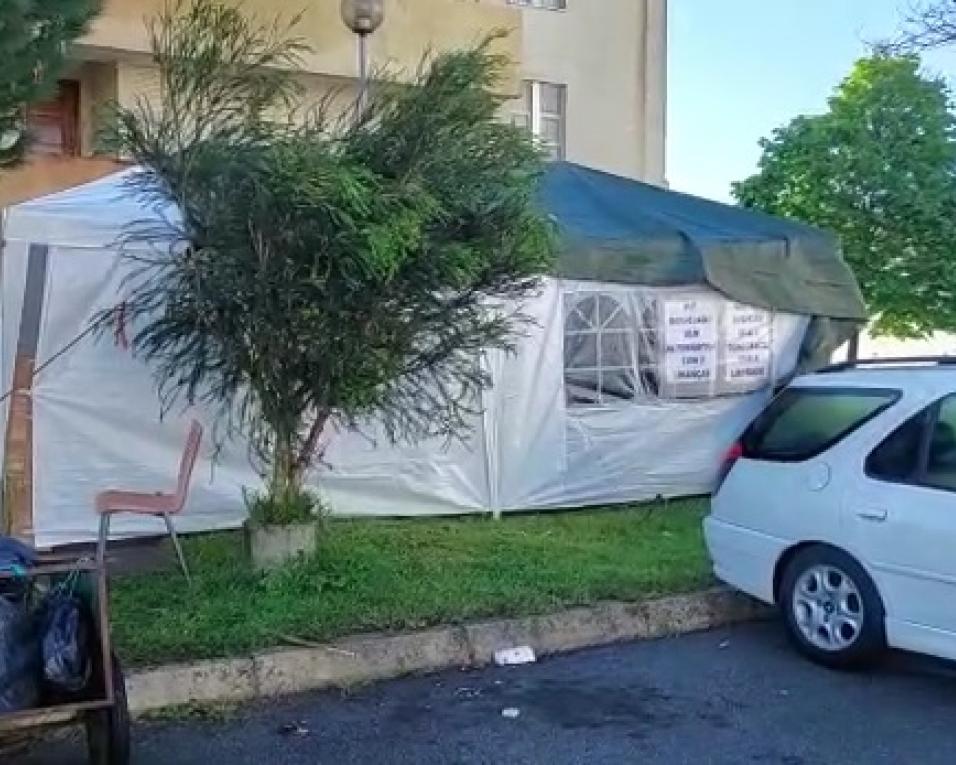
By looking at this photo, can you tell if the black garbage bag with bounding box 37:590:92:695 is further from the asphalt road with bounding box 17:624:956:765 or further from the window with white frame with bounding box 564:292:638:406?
the window with white frame with bounding box 564:292:638:406

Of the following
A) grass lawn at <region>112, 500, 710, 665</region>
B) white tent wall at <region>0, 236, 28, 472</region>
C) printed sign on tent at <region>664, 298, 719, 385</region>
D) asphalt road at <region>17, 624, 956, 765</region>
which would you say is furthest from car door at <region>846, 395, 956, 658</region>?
white tent wall at <region>0, 236, 28, 472</region>

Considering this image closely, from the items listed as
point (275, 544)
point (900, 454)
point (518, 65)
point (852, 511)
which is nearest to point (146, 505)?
point (275, 544)

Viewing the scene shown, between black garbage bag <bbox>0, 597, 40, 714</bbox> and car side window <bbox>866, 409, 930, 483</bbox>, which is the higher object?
car side window <bbox>866, 409, 930, 483</bbox>

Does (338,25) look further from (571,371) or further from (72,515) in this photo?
(72,515)

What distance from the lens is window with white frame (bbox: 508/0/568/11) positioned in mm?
18531

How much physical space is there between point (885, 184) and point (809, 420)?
11379mm

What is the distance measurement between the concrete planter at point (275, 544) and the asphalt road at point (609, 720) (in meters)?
1.36

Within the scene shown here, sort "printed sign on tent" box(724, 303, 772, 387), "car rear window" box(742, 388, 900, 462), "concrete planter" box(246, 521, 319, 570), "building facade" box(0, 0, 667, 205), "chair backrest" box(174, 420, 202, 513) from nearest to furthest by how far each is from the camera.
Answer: "car rear window" box(742, 388, 900, 462) → "concrete planter" box(246, 521, 319, 570) → "chair backrest" box(174, 420, 202, 513) → "printed sign on tent" box(724, 303, 772, 387) → "building facade" box(0, 0, 667, 205)

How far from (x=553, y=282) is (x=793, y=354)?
8.61 ft

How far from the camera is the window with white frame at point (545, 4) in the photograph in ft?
60.8

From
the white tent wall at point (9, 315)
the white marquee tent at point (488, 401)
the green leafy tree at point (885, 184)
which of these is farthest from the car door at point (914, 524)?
the green leafy tree at point (885, 184)

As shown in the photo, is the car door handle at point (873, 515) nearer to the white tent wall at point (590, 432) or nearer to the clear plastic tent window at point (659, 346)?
the white tent wall at point (590, 432)

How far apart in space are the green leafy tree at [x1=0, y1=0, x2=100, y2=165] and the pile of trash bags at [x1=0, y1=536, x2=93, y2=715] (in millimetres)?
2813

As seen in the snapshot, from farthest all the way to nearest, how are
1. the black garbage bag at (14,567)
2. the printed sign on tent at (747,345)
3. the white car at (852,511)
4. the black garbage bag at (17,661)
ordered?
the printed sign on tent at (747,345), the white car at (852,511), the black garbage bag at (14,567), the black garbage bag at (17,661)
